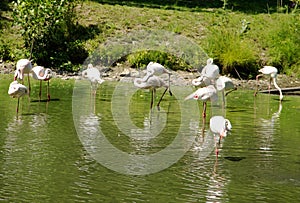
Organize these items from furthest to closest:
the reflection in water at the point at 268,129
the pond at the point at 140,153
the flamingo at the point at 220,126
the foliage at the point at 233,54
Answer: the foliage at the point at 233,54
the reflection in water at the point at 268,129
the flamingo at the point at 220,126
the pond at the point at 140,153

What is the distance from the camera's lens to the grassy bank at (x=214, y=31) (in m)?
21.2

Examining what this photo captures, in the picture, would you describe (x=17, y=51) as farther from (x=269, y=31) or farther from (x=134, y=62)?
(x=269, y=31)

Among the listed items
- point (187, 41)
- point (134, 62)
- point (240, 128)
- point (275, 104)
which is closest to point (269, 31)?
point (187, 41)

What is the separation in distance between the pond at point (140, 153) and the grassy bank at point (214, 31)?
6.61 meters

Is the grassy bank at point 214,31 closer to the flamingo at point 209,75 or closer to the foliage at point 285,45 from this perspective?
the foliage at point 285,45

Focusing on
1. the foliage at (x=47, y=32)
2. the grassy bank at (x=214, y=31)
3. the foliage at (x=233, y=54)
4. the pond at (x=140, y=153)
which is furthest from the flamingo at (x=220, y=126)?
the foliage at (x=47, y=32)

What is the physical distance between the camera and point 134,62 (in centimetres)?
2120

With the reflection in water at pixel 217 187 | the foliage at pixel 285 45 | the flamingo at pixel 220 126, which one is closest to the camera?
the reflection in water at pixel 217 187

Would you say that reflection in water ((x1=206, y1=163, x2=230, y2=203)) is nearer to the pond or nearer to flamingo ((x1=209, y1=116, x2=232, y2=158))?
the pond

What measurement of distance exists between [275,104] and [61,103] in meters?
5.17

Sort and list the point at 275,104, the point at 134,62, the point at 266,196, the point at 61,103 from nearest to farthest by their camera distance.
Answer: the point at 266,196 → the point at 61,103 → the point at 275,104 → the point at 134,62

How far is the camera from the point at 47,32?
21734 millimetres

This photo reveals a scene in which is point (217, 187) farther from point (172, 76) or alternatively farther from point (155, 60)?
point (155, 60)

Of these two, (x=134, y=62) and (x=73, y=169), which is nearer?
(x=73, y=169)
